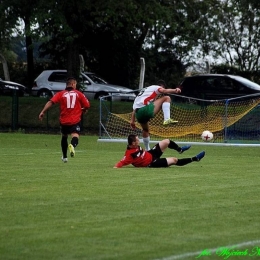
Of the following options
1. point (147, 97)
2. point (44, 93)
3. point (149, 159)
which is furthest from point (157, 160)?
point (44, 93)

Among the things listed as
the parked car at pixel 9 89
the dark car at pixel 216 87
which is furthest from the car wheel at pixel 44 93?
the dark car at pixel 216 87

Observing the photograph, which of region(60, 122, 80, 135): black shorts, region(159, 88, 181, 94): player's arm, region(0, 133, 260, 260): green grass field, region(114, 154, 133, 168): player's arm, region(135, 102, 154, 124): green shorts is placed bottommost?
region(0, 133, 260, 260): green grass field

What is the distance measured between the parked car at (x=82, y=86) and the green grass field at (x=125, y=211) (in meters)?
25.4

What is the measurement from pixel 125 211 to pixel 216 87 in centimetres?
2991

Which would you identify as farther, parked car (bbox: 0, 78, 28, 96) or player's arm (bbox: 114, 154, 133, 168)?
parked car (bbox: 0, 78, 28, 96)

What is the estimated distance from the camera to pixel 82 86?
4216cm

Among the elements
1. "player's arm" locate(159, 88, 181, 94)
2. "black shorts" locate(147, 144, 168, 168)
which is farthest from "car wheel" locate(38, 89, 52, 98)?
"black shorts" locate(147, 144, 168, 168)

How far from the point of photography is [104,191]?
1305cm

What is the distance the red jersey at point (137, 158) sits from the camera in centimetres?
1705

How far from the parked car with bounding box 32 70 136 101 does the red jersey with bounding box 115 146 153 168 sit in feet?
81.3

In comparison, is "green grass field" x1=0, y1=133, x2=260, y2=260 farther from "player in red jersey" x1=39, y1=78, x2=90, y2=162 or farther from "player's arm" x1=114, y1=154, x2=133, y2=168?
"player in red jersey" x1=39, y1=78, x2=90, y2=162

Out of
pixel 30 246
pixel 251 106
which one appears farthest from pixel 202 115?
pixel 30 246

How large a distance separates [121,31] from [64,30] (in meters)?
10.5

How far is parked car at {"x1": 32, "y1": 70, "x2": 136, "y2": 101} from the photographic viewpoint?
144 ft
